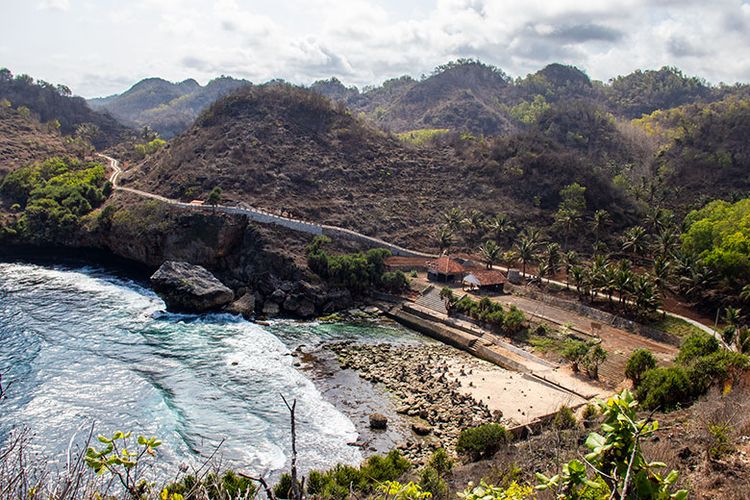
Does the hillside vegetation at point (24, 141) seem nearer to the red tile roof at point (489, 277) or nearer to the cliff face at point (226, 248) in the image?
the cliff face at point (226, 248)

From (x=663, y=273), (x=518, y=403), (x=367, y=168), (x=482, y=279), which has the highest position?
(x=367, y=168)

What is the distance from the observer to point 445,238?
68.3 meters

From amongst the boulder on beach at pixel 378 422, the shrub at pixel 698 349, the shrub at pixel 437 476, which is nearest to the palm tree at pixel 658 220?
the shrub at pixel 698 349

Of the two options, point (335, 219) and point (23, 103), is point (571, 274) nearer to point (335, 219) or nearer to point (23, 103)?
point (335, 219)

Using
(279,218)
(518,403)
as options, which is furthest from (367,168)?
(518,403)

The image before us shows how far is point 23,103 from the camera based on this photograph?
412ft

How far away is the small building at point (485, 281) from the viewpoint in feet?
189

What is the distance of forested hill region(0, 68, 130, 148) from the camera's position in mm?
124812

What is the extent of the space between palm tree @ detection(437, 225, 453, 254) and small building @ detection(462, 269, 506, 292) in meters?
9.76

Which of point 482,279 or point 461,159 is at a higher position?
point 461,159

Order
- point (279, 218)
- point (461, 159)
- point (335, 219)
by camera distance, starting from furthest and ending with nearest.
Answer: point (461, 159) → point (335, 219) → point (279, 218)

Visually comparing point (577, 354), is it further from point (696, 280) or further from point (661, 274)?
point (696, 280)

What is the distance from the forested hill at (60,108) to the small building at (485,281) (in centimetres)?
10023

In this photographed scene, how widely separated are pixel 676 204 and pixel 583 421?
217 feet
